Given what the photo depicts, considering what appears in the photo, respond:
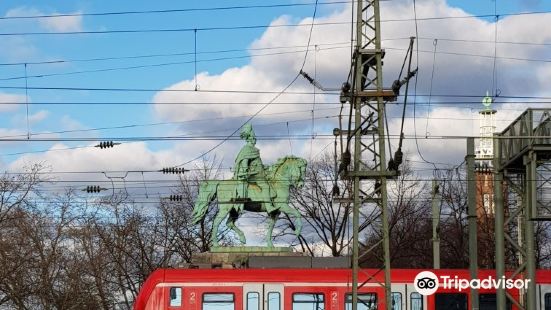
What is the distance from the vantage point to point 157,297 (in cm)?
3216

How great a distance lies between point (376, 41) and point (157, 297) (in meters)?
10.6

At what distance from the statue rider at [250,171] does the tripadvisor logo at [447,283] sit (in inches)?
333

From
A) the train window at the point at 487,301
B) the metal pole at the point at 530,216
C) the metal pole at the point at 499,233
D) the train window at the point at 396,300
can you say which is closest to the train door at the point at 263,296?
the train window at the point at 396,300

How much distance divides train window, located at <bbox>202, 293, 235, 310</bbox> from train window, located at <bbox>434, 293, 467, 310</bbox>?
6.56 metres

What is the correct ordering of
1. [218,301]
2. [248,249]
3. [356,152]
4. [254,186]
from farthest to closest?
[254,186], [248,249], [218,301], [356,152]

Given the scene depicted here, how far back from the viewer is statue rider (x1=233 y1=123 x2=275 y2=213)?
39.4m

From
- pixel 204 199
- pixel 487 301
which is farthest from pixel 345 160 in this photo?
pixel 204 199

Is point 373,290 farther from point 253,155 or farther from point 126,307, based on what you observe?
point 126,307

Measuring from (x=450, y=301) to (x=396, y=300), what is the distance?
5.82ft

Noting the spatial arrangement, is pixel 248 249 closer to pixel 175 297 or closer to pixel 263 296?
pixel 263 296

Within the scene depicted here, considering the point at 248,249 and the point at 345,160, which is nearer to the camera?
the point at 345,160

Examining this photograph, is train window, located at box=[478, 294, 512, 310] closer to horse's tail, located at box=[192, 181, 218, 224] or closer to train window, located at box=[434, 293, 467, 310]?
train window, located at box=[434, 293, 467, 310]

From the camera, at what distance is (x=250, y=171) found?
39.4 m

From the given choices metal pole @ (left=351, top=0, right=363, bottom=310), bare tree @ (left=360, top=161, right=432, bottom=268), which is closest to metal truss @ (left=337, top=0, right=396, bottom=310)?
metal pole @ (left=351, top=0, right=363, bottom=310)
